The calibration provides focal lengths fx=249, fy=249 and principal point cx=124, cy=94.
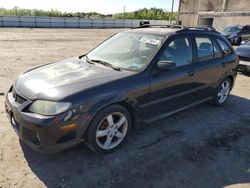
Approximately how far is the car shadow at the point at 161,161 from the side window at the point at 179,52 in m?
1.13

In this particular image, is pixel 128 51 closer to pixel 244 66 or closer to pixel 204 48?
pixel 204 48

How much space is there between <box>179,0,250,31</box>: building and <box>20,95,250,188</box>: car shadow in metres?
28.4

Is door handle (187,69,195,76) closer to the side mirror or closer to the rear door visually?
the side mirror

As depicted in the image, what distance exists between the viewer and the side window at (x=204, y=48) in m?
4.44

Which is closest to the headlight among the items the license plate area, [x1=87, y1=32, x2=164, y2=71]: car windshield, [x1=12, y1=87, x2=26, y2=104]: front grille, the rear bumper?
[x1=12, y1=87, x2=26, y2=104]: front grille

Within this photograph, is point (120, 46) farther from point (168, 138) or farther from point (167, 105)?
point (168, 138)

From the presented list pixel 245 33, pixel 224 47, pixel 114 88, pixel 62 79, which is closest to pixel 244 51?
pixel 224 47

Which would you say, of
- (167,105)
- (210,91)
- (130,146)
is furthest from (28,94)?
(210,91)

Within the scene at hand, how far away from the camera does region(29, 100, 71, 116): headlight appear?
2827mm

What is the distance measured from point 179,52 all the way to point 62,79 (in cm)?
195

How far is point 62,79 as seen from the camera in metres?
3.32

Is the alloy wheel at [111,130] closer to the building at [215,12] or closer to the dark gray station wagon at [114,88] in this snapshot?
the dark gray station wagon at [114,88]

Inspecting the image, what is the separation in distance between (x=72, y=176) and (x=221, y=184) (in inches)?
69.9

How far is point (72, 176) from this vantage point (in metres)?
2.97
